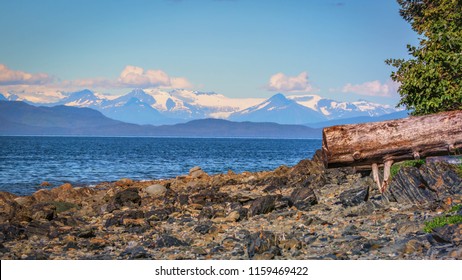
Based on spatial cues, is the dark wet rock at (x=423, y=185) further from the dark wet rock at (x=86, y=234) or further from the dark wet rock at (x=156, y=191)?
the dark wet rock at (x=156, y=191)

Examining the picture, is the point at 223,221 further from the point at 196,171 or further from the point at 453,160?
the point at 196,171

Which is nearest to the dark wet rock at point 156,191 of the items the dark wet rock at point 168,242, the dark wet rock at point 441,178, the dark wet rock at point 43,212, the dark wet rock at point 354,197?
the dark wet rock at point 43,212

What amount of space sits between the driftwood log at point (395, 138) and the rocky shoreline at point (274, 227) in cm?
80

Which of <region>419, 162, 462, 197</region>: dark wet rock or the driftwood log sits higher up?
the driftwood log

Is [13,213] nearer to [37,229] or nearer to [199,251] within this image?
[37,229]

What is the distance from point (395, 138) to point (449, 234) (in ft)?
22.2

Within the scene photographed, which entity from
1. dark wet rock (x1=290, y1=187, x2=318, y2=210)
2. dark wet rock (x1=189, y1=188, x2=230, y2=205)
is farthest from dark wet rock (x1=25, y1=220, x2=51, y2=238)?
dark wet rock (x1=290, y1=187, x2=318, y2=210)

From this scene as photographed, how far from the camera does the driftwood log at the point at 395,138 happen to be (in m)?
20.0

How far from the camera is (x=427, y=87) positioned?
2461 centimetres

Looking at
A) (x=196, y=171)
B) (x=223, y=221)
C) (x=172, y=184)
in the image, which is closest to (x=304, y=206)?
(x=223, y=221)

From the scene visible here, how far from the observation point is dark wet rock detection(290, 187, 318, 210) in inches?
817

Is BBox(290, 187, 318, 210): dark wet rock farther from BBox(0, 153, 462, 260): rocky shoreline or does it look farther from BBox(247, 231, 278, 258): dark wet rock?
BBox(247, 231, 278, 258): dark wet rock

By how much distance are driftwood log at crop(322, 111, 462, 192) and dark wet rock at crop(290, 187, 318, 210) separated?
66.2 inches

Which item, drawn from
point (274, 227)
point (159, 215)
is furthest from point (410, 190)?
point (159, 215)
